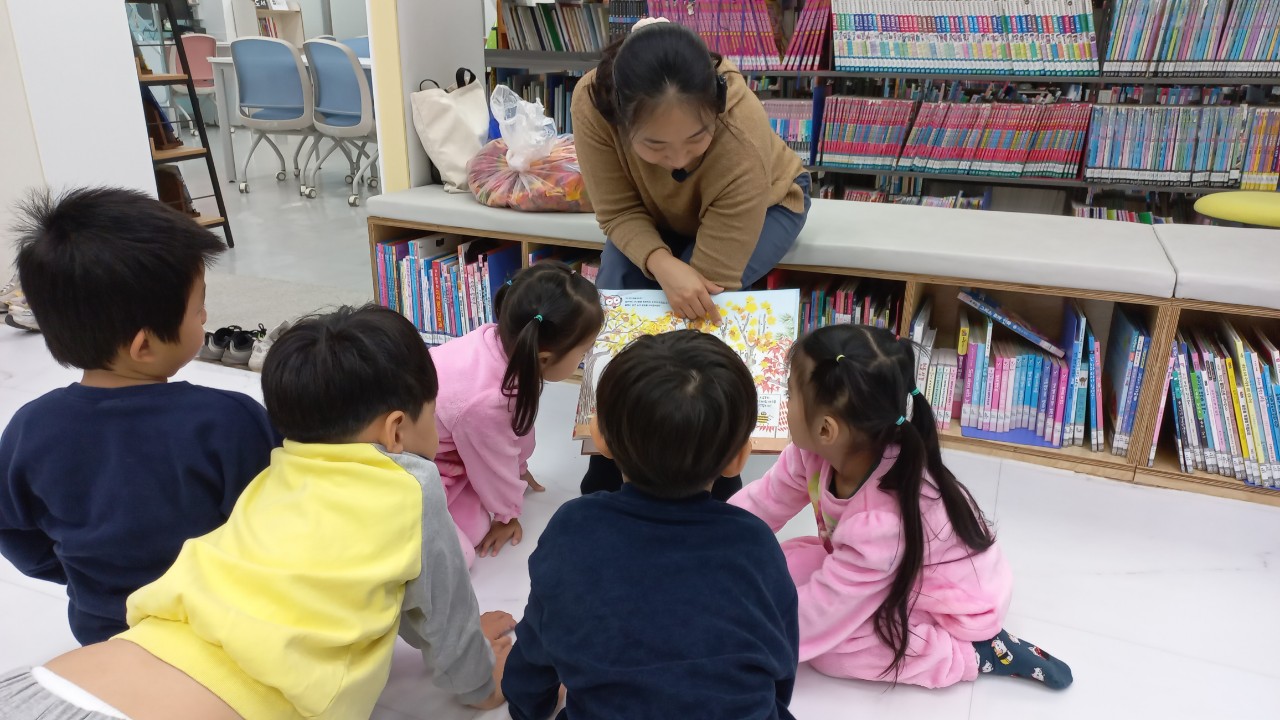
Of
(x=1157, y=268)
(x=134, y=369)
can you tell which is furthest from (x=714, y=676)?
(x=1157, y=268)

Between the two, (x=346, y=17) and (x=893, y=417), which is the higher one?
(x=346, y=17)

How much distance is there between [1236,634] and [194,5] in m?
10.5

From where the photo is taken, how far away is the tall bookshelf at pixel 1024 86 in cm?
310

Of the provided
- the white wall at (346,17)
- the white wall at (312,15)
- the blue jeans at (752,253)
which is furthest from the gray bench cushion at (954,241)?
the white wall at (312,15)

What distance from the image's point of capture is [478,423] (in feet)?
5.12

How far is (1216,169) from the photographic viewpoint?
314 cm

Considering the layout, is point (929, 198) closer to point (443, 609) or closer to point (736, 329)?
point (736, 329)

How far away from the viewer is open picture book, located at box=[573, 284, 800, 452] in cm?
171

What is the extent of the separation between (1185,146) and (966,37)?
887mm

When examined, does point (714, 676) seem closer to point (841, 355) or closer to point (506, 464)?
point (841, 355)

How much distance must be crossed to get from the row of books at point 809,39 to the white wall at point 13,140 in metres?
2.88

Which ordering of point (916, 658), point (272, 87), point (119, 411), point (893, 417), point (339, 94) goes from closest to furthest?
point (119, 411) → point (893, 417) → point (916, 658) → point (339, 94) → point (272, 87)

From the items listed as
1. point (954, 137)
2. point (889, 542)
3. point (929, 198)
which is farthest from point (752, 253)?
point (929, 198)

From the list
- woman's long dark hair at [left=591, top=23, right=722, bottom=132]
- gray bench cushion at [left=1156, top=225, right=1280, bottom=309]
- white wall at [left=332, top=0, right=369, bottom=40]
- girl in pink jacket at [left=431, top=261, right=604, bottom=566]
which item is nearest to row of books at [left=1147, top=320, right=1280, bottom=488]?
gray bench cushion at [left=1156, top=225, right=1280, bottom=309]
